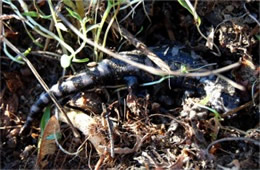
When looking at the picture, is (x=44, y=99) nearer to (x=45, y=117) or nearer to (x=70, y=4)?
(x=45, y=117)

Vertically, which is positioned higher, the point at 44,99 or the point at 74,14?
the point at 74,14

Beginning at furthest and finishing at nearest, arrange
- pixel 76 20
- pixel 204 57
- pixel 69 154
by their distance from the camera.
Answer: pixel 204 57, pixel 76 20, pixel 69 154

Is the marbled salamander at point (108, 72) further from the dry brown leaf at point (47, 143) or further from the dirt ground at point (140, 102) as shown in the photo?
the dry brown leaf at point (47, 143)

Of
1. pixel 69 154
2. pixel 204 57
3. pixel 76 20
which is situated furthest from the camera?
pixel 204 57

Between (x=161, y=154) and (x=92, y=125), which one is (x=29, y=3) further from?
(x=161, y=154)

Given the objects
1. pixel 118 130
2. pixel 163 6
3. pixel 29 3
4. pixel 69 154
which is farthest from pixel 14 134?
pixel 163 6

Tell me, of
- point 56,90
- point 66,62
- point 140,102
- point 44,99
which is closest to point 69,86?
point 56,90

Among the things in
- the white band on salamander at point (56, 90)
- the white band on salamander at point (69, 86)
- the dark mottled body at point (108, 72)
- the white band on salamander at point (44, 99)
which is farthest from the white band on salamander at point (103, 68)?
the white band on salamander at point (44, 99)

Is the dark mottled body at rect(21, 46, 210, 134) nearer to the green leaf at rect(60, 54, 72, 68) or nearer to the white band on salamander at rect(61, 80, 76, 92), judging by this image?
the white band on salamander at rect(61, 80, 76, 92)
